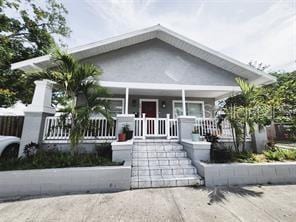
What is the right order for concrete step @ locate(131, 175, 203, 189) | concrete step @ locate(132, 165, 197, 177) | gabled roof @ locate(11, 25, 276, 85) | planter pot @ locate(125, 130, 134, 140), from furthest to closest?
gabled roof @ locate(11, 25, 276, 85) → planter pot @ locate(125, 130, 134, 140) → concrete step @ locate(132, 165, 197, 177) → concrete step @ locate(131, 175, 203, 189)

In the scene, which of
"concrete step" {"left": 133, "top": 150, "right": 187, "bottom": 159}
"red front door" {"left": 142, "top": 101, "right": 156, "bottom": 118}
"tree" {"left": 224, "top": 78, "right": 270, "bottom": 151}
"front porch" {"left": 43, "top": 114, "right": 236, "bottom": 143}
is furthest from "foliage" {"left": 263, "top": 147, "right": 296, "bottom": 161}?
"red front door" {"left": 142, "top": 101, "right": 156, "bottom": 118}

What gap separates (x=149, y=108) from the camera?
9.44 m

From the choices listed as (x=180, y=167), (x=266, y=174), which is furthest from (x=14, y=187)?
(x=266, y=174)

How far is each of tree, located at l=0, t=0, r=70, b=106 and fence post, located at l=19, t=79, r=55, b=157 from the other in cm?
486

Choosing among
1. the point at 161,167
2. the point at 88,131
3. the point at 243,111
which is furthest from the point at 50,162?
the point at 243,111

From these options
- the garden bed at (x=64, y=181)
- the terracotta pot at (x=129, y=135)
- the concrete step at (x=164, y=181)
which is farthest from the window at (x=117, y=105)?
the concrete step at (x=164, y=181)

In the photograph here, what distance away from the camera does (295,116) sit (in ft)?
24.4

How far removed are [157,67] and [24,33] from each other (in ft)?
36.7

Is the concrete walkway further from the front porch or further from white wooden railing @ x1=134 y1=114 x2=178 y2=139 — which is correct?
white wooden railing @ x1=134 y1=114 x2=178 y2=139

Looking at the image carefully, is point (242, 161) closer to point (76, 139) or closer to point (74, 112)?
point (76, 139)

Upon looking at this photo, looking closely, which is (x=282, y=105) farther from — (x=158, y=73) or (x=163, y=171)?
(x=163, y=171)

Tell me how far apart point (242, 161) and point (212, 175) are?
55.2 inches

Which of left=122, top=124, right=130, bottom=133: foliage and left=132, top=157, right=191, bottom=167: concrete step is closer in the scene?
left=132, top=157, right=191, bottom=167: concrete step

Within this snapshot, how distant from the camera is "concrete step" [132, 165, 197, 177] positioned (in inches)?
183
